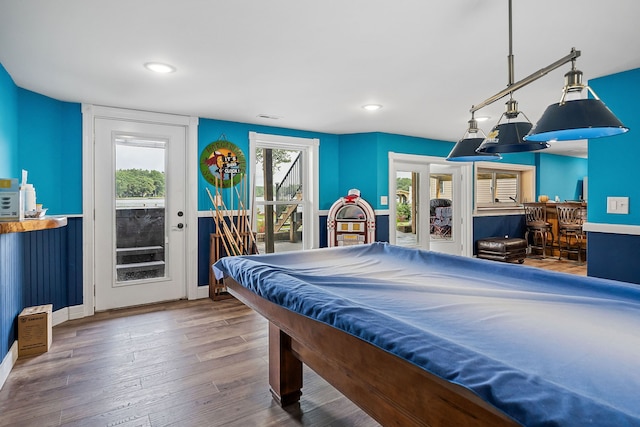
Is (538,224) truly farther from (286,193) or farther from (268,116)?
(268,116)


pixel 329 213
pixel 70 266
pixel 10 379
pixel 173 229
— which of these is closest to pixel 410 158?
pixel 329 213

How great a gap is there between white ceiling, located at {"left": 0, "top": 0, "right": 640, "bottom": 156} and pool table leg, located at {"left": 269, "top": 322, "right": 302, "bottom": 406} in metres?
1.78

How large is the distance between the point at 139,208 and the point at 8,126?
4.70 feet

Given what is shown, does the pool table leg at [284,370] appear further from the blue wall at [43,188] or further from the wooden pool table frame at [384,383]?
the blue wall at [43,188]

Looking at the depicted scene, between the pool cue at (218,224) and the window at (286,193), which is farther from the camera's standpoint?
the window at (286,193)

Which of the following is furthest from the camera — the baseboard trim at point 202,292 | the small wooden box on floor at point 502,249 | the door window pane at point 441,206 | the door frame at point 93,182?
the door window pane at point 441,206

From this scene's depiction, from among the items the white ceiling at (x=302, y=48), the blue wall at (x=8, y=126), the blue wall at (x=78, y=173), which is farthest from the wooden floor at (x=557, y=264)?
the blue wall at (x=8, y=126)

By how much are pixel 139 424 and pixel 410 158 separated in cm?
482

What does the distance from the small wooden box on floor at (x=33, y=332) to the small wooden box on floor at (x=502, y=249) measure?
6.14 meters

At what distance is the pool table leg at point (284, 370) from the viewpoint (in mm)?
2047

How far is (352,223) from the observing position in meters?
4.95

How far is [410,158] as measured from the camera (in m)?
5.55

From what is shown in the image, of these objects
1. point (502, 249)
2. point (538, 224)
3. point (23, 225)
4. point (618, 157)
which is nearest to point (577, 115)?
point (618, 157)

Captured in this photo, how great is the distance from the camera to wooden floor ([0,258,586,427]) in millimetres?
1958
